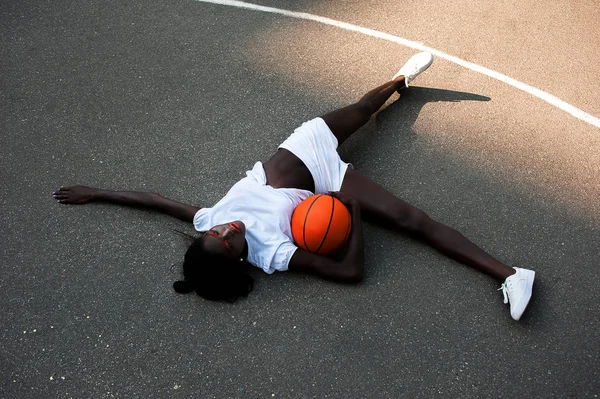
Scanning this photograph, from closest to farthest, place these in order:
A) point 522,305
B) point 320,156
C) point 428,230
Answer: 1. point 522,305
2. point 428,230
3. point 320,156

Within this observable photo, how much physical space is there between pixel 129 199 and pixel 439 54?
327 centimetres

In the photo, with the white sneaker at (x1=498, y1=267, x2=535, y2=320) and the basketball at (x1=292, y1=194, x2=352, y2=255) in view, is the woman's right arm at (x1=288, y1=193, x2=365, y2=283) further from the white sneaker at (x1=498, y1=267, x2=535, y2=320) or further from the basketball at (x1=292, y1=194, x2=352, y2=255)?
the white sneaker at (x1=498, y1=267, x2=535, y2=320)

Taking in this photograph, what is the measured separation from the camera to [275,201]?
167 inches

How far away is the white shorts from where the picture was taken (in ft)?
14.7

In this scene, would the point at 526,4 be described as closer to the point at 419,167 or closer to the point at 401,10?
the point at 401,10

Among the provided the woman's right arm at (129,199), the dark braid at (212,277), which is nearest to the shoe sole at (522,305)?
the dark braid at (212,277)

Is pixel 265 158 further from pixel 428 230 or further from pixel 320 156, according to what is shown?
pixel 428 230

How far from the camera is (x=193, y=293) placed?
4.28 m

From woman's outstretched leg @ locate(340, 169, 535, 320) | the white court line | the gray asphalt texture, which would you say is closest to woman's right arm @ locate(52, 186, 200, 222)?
the gray asphalt texture

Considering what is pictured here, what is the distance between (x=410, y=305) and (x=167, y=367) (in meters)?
1.75

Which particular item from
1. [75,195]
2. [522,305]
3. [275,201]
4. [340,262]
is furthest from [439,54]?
→ [75,195]

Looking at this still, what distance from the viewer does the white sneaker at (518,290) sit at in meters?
3.89

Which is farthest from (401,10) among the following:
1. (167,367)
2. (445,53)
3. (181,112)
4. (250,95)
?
(167,367)

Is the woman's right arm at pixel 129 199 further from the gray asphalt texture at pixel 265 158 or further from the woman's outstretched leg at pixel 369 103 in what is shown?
the woman's outstretched leg at pixel 369 103
